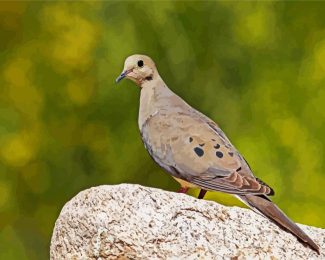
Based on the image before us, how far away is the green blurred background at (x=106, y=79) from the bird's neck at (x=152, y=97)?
444cm

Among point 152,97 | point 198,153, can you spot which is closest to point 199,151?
point 198,153

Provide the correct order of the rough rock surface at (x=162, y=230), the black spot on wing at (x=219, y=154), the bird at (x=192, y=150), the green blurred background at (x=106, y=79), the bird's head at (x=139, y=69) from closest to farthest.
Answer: the rough rock surface at (x=162, y=230) < the bird at (x=192, y=150) < the black spot on wing at (x=219, y=154) < the bird's head at (x=139, y=69) < the green blurred background at (x=106, y=79)

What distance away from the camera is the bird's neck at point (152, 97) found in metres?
6.66

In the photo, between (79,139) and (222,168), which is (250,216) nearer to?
(222,168)

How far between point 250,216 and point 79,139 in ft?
17.9

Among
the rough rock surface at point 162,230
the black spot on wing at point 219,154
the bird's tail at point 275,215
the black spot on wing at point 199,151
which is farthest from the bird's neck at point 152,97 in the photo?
the bird's tail at point 275,215

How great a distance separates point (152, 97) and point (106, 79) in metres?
4.82

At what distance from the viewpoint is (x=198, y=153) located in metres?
6.37

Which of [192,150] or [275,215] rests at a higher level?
[192,150]

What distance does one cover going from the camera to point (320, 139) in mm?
10805

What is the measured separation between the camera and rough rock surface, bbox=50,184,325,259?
596 cm

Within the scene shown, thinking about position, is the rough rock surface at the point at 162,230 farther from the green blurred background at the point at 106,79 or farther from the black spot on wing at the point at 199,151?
the green blurred background at the point at 106,79

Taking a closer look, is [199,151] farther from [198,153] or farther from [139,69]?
[139,69]

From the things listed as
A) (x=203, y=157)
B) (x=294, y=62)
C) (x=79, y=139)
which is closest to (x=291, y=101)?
(x=294, y=62)
